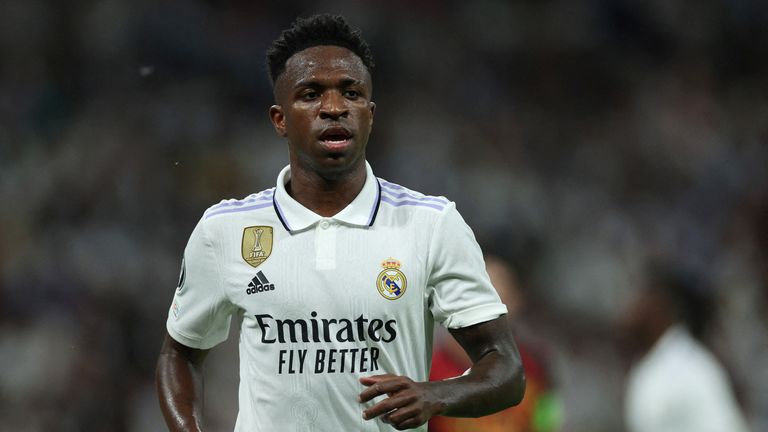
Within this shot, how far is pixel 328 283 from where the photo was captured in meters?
3.23

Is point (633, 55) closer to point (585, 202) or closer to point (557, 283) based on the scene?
point (585, 202)

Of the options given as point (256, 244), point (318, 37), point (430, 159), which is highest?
point (430, 159)

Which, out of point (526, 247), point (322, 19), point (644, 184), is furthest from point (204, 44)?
point (322, 19)

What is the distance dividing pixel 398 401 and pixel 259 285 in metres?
0.67

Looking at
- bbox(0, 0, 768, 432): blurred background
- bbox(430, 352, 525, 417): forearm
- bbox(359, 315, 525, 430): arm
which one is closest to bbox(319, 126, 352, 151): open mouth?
bbox(359, 315, 525, 430): arm

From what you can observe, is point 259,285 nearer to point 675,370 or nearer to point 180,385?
point 180,385

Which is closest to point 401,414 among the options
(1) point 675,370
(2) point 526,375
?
(2) point 526,375

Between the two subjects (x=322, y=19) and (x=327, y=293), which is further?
(x=322, y=19)

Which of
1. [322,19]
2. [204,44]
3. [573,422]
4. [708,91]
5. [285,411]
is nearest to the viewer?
[285,411]

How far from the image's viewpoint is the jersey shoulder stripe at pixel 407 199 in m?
3.40

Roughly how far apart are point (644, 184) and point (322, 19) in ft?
20.8

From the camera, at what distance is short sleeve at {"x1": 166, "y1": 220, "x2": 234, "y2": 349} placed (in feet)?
11.2

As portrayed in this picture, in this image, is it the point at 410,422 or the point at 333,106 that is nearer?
the point at 410,422

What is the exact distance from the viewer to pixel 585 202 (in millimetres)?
9141
